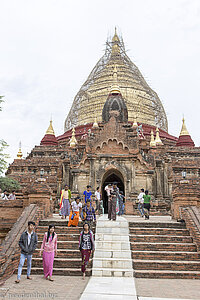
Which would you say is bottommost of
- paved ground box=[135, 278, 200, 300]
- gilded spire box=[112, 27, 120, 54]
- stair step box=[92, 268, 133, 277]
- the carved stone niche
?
paved ground box=[135, 278, 200, 300]

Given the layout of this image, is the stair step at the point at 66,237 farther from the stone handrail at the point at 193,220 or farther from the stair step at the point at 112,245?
the stone handrail at the point at 193,220

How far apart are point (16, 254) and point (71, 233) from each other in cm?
248

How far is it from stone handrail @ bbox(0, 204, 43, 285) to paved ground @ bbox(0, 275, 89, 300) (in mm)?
271

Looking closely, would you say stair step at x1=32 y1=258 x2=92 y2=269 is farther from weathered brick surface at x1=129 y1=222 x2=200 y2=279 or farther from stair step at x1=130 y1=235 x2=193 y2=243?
stair step at x1=130 y1=235 x2=193 y2=243

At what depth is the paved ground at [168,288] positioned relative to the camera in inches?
263

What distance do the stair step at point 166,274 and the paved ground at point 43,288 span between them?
1.61 m

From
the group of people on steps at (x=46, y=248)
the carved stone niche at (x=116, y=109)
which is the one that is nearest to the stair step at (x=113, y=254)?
the group of people on steps at (x=46, y=248)

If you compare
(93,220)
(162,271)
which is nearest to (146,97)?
(93,220)

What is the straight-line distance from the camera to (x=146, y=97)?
4362 centimetres

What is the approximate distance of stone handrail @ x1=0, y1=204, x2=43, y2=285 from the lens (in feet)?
26.2

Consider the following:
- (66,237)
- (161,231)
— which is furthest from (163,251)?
(66,237)

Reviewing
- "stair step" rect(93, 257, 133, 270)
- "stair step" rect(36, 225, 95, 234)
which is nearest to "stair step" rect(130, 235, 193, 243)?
"stair step" rect(93, 257, 133, 270)

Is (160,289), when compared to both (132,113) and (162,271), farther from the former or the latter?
(132,113)

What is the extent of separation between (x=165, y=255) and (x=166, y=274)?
1066 millimetres
